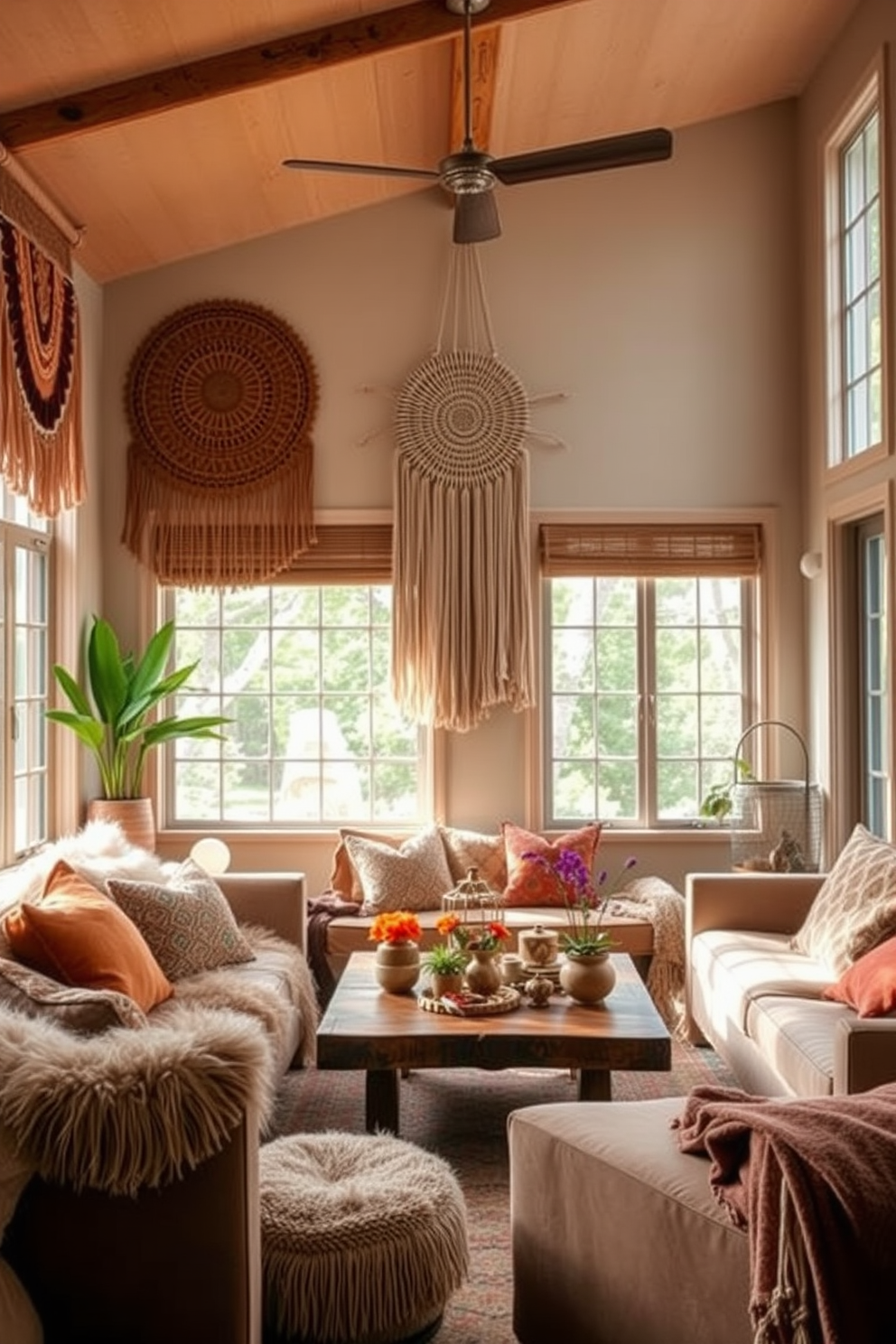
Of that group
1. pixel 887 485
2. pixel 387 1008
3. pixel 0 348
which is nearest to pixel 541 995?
pixel 387 1008

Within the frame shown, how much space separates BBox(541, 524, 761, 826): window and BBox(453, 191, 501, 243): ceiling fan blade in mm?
1980

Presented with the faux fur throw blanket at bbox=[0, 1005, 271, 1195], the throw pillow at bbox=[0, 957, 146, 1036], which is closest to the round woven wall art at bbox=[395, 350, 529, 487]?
A: the throw pillow at bbox=[0, 957, 146, 1036]

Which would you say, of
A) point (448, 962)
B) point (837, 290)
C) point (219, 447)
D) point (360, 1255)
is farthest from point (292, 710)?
point (360, 1255)


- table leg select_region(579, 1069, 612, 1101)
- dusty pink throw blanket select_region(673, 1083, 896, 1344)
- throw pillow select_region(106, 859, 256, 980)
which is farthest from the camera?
throw pillow select_region(106, 859, 256, 980)

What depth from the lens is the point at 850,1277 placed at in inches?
71.4

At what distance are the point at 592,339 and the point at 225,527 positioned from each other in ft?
5.97

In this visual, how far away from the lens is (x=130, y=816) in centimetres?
521

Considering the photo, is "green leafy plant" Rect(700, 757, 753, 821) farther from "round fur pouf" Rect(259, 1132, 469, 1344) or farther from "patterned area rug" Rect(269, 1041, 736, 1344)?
"round fur pouf" Rect(259, 1132, 469, 1344)

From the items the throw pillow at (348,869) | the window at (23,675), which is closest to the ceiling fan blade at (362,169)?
the window at (23,675)

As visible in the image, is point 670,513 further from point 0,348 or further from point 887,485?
point 0,348

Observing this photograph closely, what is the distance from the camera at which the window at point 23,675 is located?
4.48 m

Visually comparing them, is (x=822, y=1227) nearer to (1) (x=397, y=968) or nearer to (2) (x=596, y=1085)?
(2) (x=596, y=1085)

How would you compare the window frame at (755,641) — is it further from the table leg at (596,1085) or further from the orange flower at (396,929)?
the table leg at (596,1085)

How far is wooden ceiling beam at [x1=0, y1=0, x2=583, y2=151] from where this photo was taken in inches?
159
